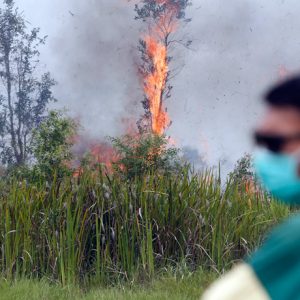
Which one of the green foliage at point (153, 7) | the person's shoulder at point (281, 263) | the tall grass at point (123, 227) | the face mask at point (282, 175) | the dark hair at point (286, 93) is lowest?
the tall grass at point (123, 227)

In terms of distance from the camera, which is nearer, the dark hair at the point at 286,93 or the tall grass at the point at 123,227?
the dark hair at the point at 286,93

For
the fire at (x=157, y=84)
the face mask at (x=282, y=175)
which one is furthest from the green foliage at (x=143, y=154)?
the face mask at (x=282, y=175)

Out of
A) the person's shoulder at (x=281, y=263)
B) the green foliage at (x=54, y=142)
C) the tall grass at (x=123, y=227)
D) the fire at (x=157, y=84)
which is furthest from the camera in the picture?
the fire at (x=157, y=84)

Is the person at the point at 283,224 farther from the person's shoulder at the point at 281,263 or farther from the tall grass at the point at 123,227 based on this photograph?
the tall grass at the point at 123,227

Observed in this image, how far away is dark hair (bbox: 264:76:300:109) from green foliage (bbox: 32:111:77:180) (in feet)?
36.1

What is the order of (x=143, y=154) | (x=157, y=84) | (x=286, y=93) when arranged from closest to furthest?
1. (x=286, y=93)
2. (x=143, y=154)
3. (x=157, y=84)

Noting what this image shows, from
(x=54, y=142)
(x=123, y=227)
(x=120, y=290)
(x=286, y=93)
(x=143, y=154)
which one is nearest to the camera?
(x=286, y=93)

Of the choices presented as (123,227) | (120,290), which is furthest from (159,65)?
(120,290)

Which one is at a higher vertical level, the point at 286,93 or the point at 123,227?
the point at 286,93

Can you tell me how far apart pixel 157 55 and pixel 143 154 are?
5166 millimetres

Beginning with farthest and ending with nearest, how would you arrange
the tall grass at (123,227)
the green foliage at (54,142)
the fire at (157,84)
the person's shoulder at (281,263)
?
1. the fire at (157,84)
2. the green foliage at (54,142)
3. the tall grass at (123,227)
4. the person's shoulder at (281,263)

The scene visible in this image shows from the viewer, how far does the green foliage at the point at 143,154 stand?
36.7ft

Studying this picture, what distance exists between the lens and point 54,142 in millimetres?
12312

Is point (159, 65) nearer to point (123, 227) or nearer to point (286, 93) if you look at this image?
point (123, 227)
